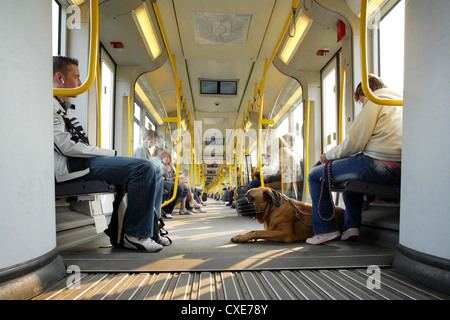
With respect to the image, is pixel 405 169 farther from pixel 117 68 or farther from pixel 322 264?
pixel 117 68

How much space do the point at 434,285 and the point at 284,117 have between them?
5.60 metres

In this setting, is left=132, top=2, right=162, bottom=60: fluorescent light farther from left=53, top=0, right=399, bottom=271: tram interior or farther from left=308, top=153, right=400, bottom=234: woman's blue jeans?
left=308, top=153, right=400, bottom=234: woman's blue jeans

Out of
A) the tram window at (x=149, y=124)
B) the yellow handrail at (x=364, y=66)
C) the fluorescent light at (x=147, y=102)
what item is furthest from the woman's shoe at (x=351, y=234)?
the tram window at (x=149, y=124)

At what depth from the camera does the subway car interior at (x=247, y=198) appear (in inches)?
52.7

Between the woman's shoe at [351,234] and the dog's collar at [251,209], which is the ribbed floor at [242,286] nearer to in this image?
the woman's shoe at [351,234]

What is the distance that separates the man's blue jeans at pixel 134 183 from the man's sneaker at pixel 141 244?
0.03m

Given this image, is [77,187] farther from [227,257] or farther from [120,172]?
[227,257]

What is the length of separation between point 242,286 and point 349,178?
1.44 meters

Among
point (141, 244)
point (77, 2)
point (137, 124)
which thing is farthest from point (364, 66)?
point (137, 124)

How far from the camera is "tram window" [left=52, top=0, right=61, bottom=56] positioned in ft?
10.2

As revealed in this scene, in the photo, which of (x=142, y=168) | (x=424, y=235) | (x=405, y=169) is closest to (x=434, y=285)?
(x=424, y=235)

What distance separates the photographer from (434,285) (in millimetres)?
1406

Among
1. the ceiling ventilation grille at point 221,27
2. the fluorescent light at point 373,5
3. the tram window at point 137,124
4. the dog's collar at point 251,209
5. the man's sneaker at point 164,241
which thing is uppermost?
the ceiling ventilation grille at point 221,27

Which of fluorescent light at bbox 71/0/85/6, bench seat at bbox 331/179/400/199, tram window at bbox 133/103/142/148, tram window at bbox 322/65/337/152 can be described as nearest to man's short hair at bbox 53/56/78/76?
fluorescent light at bbox 71/0/85/6
